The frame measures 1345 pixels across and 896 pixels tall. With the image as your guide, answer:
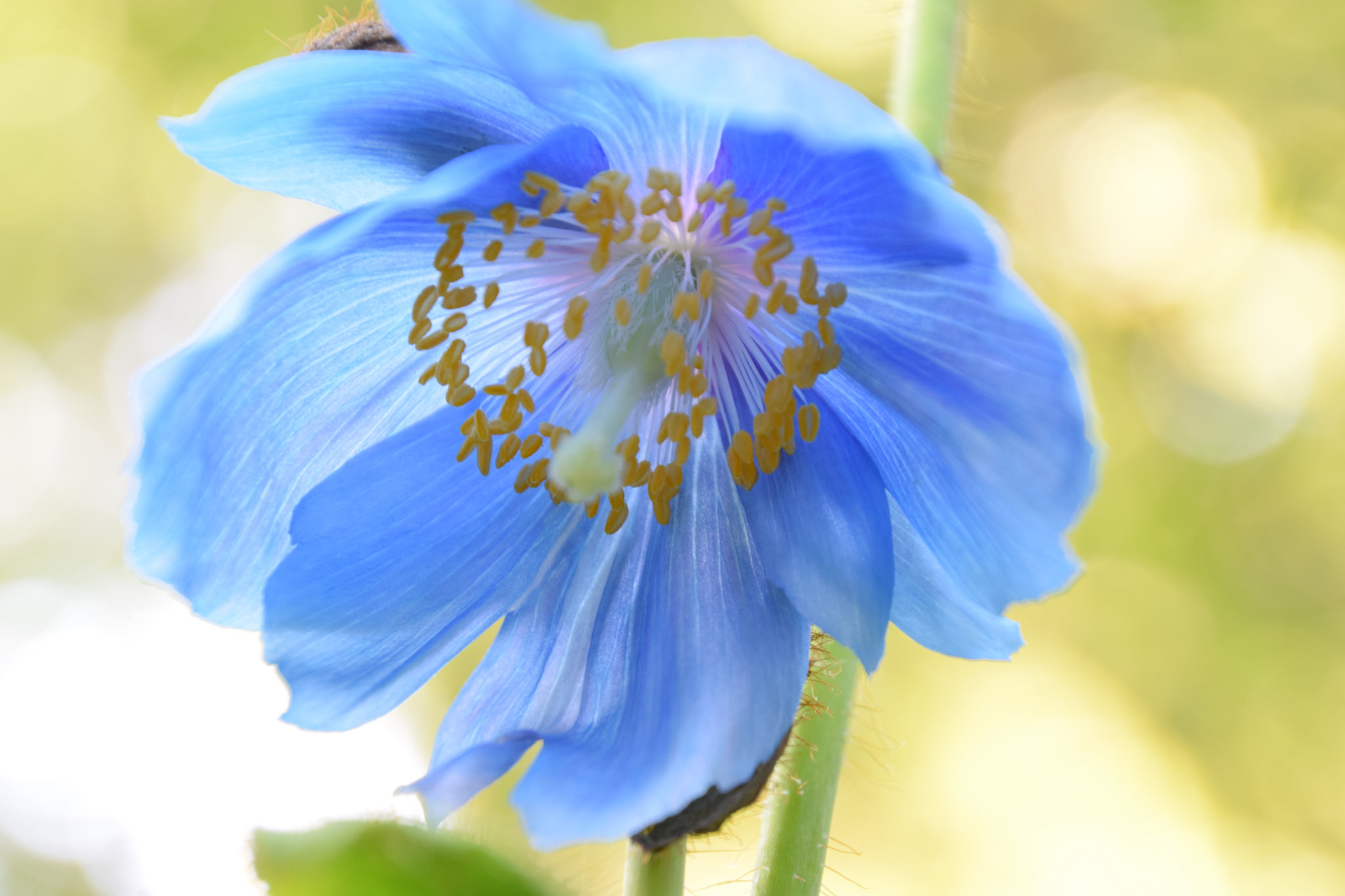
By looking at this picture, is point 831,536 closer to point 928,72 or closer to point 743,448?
point 743,448

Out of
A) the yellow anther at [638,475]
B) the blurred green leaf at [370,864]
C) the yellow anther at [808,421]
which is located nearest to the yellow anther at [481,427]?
the yellow anther at [638,475]

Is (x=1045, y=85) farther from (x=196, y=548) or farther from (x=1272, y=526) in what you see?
(x=196, y=548)

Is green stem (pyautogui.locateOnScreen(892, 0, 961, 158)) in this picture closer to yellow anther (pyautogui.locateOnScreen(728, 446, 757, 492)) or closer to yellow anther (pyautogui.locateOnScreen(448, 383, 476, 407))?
yellow anther (pyautogui.locateOnScreen(728, 446, 757, 492))

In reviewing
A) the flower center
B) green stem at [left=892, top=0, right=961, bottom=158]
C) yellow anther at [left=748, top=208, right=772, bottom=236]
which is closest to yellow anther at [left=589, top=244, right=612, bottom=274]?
the flower center

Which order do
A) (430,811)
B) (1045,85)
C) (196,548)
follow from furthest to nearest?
(1045,85), (196,548), (430,811)

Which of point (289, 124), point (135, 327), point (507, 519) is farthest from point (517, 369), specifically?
point (135, 327)

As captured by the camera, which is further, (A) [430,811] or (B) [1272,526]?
(B) [1272,526]

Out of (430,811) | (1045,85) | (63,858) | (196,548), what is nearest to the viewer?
(430,811)
